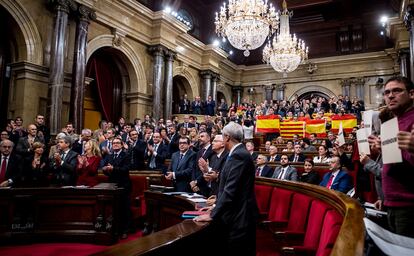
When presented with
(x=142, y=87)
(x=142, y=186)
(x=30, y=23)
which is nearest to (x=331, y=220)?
(x=142, y=186)

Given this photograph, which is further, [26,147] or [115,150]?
[26,147]

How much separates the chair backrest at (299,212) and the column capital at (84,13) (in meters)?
8.59

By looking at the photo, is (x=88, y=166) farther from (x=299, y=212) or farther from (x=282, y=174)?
(x=299, y=212)

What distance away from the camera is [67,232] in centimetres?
441

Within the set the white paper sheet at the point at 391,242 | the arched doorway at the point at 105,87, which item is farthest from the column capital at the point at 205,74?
the white paper sheet at the point at 391,242

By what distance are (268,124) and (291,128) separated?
30.9 inches

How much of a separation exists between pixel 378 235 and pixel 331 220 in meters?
0.61

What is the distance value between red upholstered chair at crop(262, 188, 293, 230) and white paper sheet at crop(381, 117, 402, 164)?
166 cm

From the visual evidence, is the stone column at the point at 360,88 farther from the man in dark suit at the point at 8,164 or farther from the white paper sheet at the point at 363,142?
the white paper sheet at the point at 363,142

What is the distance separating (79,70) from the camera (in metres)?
9.36

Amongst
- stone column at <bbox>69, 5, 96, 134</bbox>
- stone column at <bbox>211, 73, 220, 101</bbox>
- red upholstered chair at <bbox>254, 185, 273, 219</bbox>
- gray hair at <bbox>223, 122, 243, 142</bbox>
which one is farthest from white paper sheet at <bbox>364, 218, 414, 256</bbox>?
stone column at <bbox>211, 73, 220, 101</bbox>

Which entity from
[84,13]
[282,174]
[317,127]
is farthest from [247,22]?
[282,174]

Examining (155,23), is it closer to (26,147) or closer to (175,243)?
(26,147)

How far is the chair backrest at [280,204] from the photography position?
3.38 metres
